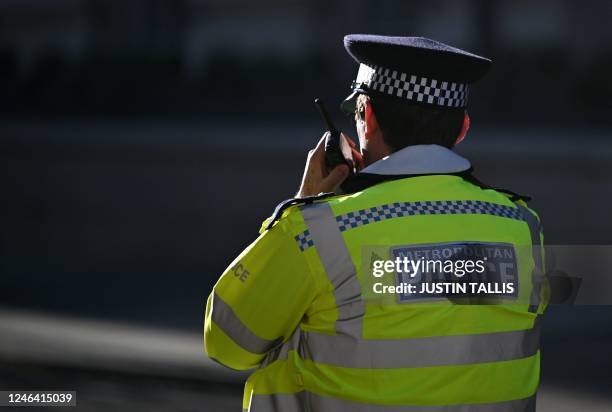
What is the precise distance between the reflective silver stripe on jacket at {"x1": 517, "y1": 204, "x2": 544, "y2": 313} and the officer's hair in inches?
11.0

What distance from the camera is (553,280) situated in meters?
2.74

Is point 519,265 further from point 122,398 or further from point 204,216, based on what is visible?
point 204,216

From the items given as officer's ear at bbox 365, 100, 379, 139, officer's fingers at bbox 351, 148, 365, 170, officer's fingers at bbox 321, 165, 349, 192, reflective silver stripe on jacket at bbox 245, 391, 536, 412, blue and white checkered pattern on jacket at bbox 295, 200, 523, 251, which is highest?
officer's ear at bbox 365, 100, 379, 139

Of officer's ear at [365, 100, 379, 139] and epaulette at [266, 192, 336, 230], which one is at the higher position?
officer's ear at [365, 100, 379, 139]

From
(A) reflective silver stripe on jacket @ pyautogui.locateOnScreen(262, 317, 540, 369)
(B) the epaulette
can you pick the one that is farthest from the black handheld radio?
(A) reflective silver stripe on jacket @ pyautogui.locateOnScreen(262, 317, 540, 369)

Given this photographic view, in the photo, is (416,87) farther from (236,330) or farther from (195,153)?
(195,153)

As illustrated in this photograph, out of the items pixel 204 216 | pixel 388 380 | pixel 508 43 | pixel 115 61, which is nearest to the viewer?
pixel 388 380

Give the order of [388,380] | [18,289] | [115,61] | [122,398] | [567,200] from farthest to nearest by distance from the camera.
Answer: [115,61] < [567,200] < [18,289] < [122,398] < [388,380]

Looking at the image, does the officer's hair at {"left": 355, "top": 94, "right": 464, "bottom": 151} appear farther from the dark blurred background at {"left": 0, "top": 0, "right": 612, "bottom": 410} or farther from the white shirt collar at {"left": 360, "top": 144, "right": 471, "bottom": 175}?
the dark blurred background at {"left": 0, "top": 0, "right": 612, "bottom": 410}

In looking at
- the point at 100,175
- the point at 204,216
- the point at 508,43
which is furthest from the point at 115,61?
the point at 508,43

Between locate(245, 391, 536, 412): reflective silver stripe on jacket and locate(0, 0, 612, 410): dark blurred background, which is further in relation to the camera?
locate(0, 0, 612, 410): dark blurred background

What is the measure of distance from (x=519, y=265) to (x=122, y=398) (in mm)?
4993

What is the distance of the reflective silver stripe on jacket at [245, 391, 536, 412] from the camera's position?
2.41 meters

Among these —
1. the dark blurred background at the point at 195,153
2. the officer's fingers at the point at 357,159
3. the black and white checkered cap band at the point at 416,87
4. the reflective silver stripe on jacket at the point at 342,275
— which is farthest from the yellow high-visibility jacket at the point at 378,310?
the dark blurred background at the point at 195,153
